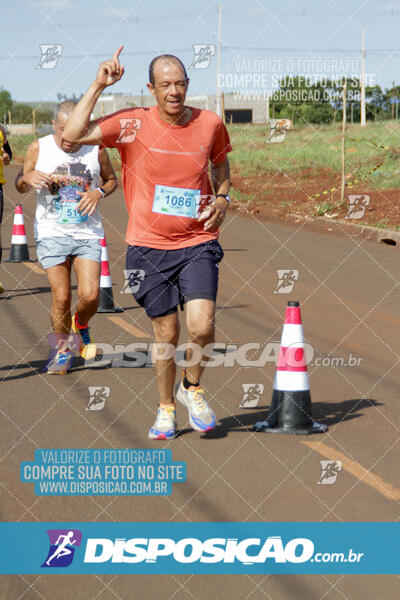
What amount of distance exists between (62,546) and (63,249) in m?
3.72

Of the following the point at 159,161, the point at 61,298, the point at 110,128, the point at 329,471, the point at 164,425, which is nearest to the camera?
the point at 329,471

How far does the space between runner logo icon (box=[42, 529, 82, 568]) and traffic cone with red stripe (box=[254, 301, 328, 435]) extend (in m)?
1.92

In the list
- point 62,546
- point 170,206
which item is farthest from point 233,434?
point 62,546

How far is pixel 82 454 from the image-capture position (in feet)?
18.6

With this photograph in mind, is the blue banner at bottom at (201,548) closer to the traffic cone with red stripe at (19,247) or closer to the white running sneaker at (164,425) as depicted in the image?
the white running sneaker at (164,425)

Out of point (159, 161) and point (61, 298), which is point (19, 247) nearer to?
point (61, 298)

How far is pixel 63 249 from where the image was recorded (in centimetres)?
768

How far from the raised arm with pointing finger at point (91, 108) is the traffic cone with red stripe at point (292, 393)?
1680mm

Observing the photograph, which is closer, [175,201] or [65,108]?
[175,201]

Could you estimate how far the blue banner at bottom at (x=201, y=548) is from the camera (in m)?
4.11

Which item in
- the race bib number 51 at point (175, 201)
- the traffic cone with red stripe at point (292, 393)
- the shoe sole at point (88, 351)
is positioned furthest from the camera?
the shoe sole at point (88, 351)

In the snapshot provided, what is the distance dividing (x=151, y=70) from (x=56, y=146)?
83.0 inches

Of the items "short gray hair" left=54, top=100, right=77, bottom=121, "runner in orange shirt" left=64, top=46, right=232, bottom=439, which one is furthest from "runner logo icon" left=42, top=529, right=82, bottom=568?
"short gray hair" left=54, top=100, right=77, bottom=121

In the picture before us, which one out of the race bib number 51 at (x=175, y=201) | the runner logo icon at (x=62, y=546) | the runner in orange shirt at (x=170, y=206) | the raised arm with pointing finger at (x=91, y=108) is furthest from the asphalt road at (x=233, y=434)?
the raised arm with pointing finger at (x=91, y=108)
